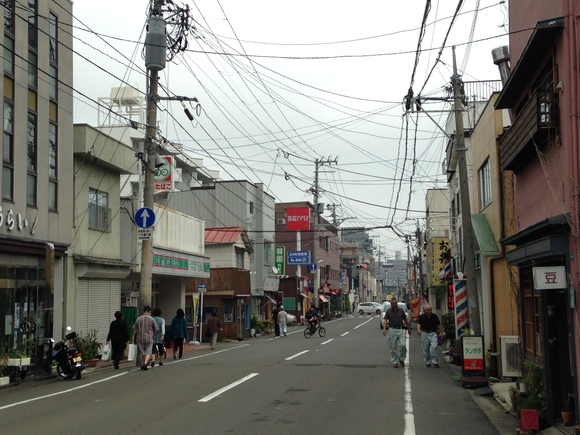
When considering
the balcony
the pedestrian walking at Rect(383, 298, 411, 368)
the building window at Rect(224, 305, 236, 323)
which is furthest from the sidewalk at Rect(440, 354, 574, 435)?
the building window at Rect(224, 305, 236, 323)

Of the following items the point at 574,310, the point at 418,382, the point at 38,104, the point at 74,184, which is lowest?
the point at 418,382

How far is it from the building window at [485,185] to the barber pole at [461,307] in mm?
2422

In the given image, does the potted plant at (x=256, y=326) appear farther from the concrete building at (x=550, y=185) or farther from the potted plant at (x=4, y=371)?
the concrete building at (x=550, y=185)

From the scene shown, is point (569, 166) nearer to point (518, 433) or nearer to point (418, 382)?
point (518, 433)

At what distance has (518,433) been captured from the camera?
1027 cm

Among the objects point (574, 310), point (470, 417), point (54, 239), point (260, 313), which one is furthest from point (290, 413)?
point (260, 313)

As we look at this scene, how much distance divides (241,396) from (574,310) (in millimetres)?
6622

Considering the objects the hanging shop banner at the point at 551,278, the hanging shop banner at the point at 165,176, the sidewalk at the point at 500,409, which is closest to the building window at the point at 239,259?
the hanging shop banner at the point at 165,176

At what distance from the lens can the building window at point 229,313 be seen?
4072 cm

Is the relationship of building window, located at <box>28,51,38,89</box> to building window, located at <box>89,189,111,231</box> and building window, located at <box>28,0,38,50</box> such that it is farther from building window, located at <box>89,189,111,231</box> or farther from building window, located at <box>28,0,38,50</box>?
building window, located at <box>89,189,111,231</box>

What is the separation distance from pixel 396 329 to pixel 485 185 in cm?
492

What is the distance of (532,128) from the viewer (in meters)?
11.1

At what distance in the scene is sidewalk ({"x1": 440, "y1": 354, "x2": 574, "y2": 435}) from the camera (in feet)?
33.8

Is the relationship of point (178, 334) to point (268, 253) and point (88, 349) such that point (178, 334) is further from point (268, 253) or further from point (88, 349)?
point (268, 253)
